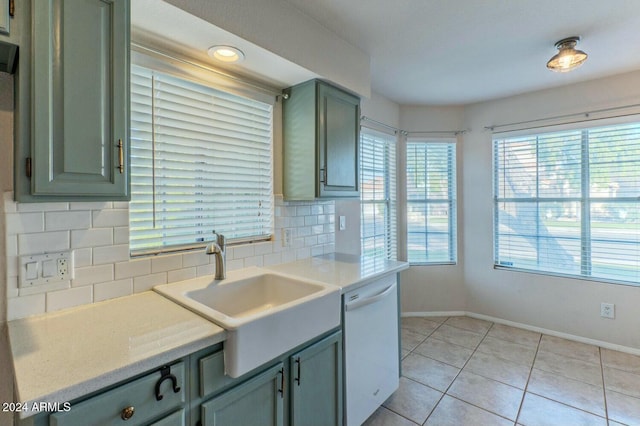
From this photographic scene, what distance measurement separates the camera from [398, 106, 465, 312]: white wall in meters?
3.46

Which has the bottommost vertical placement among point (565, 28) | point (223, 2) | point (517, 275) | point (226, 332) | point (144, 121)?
point (517, 275)

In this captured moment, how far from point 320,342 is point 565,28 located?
2380mm

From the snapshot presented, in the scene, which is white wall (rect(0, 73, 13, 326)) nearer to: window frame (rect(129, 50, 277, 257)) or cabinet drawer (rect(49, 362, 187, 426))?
window frame (rect(129, 50, 277, 257))

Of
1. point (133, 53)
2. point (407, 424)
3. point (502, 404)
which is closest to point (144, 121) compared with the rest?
point (133, 53)

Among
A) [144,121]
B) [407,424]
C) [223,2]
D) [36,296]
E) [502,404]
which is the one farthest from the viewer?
[502,404]

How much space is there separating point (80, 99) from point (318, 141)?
3.95 feet

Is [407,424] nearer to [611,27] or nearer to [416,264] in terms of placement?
[416,264]

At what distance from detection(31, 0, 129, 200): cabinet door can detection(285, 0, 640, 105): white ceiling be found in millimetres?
995

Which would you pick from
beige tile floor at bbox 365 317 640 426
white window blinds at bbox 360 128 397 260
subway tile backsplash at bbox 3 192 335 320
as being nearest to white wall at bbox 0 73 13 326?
subway tile backsplash at bbox 3 192 335 320

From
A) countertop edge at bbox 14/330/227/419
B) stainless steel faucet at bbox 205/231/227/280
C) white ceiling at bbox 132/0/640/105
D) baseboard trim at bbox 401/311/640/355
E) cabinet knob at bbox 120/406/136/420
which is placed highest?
white ceiling at bbox 132/0/640/105

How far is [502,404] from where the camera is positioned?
199cm

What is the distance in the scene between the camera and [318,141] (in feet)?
6.29

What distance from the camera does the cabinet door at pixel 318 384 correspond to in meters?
1.29

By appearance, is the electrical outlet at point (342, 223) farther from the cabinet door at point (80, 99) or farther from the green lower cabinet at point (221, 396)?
the cabinet door at point (80, 99)
